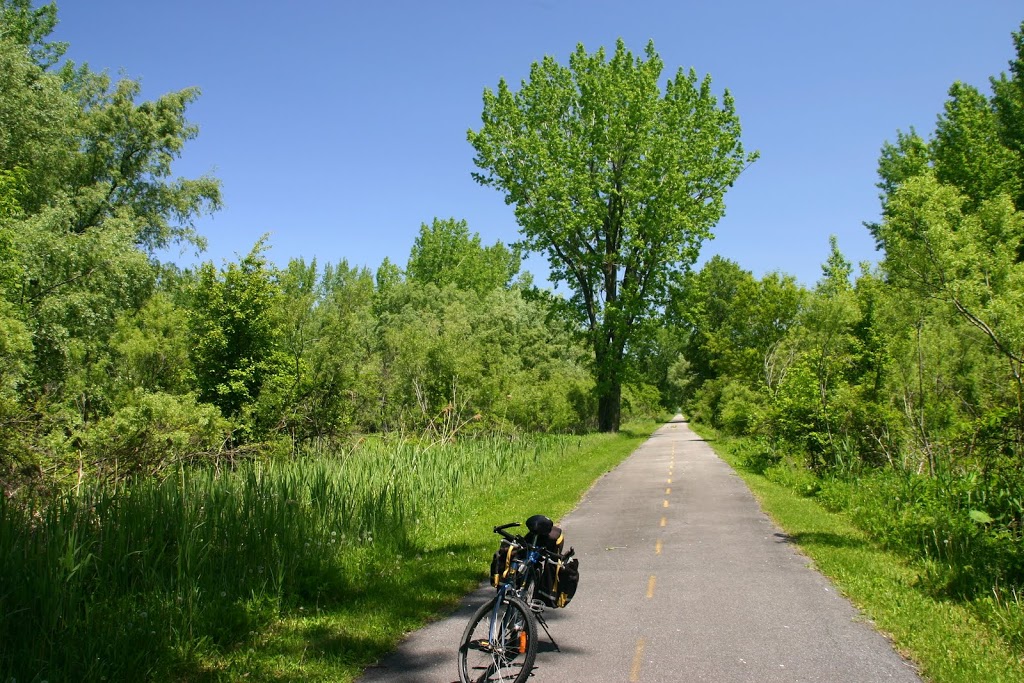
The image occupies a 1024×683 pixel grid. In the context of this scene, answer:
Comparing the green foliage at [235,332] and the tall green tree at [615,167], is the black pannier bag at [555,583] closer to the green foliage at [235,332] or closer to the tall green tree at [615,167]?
the green foliage at [235,332]

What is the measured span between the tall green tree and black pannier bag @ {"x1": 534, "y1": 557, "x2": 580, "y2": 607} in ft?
104

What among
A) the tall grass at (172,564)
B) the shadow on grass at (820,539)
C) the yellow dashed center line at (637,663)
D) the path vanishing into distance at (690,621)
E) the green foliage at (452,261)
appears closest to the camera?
the tall grass at (172,564)

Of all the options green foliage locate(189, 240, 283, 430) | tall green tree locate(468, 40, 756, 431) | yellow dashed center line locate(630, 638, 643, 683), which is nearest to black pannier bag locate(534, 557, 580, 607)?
yellow dashed center line locate(630, 638, 643, 683)

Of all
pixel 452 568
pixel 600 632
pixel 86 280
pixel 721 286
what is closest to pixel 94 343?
pixel 86 280

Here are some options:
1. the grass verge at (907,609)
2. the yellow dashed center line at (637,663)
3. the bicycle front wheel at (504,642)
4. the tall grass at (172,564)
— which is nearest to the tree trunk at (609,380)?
the grass verge at (907,609)

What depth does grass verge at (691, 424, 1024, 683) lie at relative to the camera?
5.89 meters

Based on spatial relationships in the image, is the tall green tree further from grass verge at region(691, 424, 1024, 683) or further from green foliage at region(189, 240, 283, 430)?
grass verge at region(691, 424, 1024, 683)

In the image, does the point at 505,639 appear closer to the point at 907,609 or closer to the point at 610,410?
the point at 907,609

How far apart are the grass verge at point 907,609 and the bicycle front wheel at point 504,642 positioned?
328 cm

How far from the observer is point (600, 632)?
6910mm

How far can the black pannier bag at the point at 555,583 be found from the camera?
6.19 meters

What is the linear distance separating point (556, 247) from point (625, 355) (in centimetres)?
743

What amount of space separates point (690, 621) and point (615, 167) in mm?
34240

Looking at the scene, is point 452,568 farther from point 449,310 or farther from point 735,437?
point 449,310
